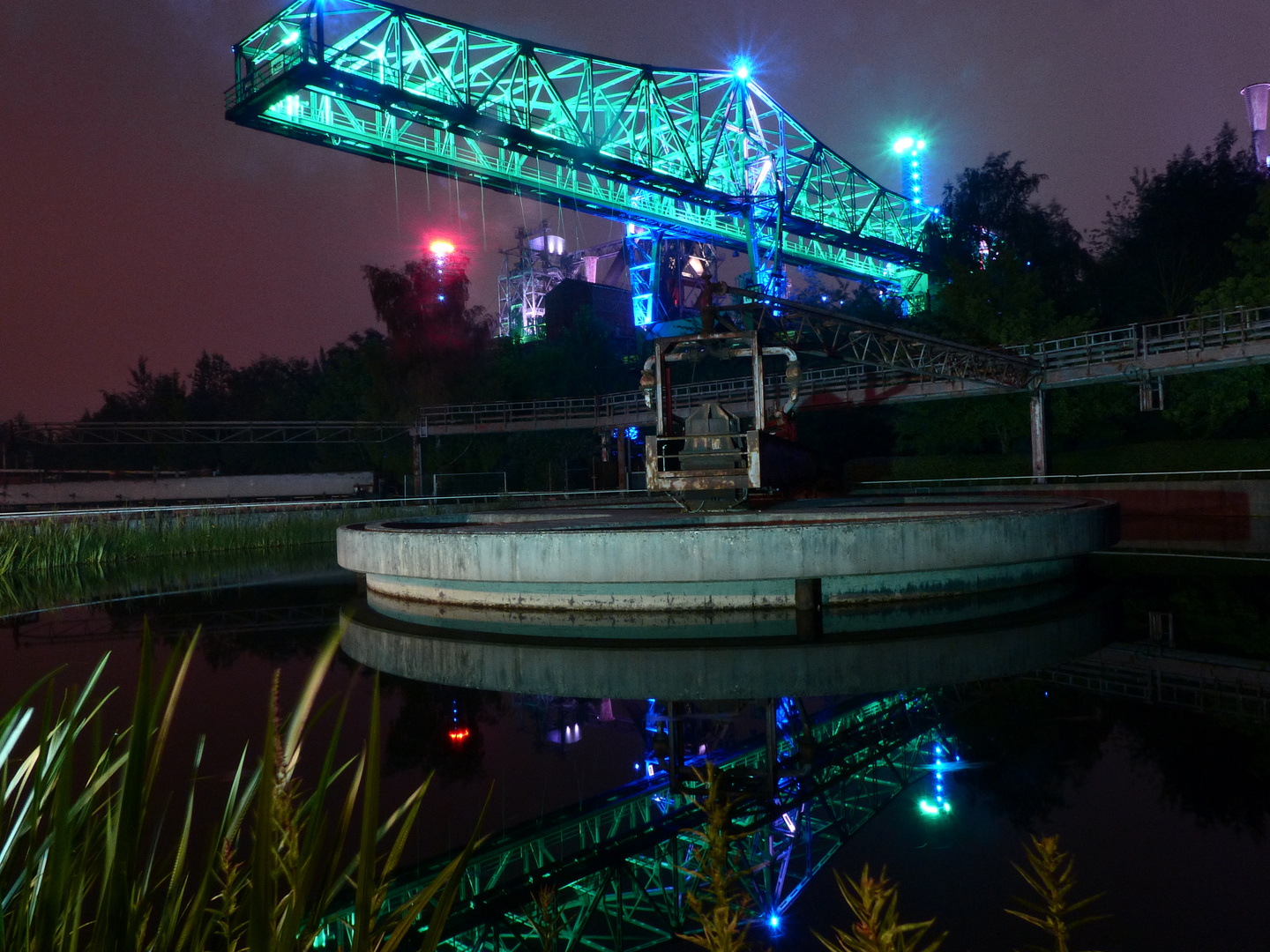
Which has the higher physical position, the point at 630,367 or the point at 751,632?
the point at 630,367

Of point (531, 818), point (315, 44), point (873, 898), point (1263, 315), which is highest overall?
point (315, 44)

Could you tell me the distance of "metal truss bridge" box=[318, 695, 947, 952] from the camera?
3.41m

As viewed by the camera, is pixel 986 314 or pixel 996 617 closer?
pixel 996 617

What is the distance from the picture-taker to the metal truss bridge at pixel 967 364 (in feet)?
80.7

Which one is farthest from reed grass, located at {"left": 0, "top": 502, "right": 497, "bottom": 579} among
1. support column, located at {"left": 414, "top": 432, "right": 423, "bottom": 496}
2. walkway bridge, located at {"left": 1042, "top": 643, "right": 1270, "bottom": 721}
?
walkway bridge, located at {"left": 1042, "top": 643, "right": 1270, "bottom": 721}

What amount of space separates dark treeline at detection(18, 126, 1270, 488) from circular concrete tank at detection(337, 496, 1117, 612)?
2300 centimetres

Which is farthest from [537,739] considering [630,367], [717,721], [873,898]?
[630,367]

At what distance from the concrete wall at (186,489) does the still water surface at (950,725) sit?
2345 cm

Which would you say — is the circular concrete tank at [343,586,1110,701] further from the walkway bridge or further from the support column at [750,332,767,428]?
the support column at [750,332,767,428]

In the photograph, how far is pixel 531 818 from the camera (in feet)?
14.9

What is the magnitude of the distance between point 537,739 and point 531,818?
53.9 inches

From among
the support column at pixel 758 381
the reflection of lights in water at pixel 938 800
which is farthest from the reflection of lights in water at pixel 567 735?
the support column at pixel 758 381

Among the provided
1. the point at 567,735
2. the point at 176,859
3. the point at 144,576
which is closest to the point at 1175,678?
the point at 567,735

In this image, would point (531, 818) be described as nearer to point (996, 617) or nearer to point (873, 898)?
A: point (873, 898)
